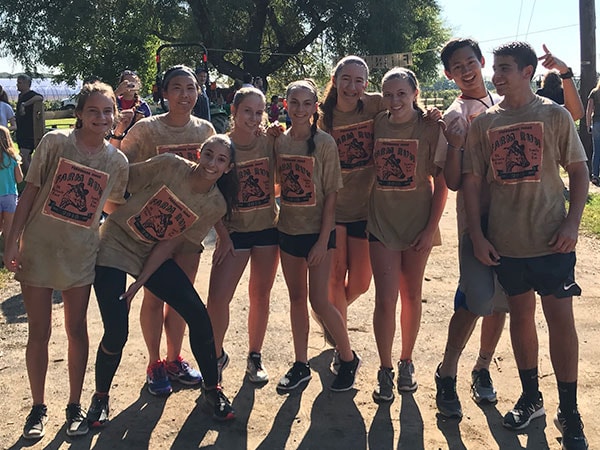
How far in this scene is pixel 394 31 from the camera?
867 inches

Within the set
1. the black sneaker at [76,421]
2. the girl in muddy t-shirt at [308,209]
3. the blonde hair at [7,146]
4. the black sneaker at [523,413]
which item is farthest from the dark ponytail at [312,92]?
the blonde hair at [7,146]

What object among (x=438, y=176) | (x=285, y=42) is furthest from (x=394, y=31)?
(x=438, y=176)

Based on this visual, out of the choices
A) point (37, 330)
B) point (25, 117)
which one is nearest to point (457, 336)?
point (37, 330)

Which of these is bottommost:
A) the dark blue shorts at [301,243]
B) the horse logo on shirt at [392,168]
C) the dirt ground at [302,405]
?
the dirt ground at [302,405]

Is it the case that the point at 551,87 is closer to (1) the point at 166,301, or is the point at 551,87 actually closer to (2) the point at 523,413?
(2) the point at 523,413

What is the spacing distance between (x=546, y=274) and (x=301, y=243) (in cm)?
139

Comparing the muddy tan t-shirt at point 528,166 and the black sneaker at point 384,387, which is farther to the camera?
the black sneaker at point 384,387

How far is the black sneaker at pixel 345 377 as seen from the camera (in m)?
3.64

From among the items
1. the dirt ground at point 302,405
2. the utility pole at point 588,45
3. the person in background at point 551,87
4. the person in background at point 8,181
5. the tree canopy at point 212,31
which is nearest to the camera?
the dirt ground at point 302,405

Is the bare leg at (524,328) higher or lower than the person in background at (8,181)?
lower

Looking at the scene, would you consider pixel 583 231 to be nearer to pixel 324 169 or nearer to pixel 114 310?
pixel 324 169

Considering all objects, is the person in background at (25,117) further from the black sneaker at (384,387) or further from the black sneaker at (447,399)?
the black sneaker at (447,399)

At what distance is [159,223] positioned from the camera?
322 centimetres

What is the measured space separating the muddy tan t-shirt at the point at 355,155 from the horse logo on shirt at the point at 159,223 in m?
1.13
